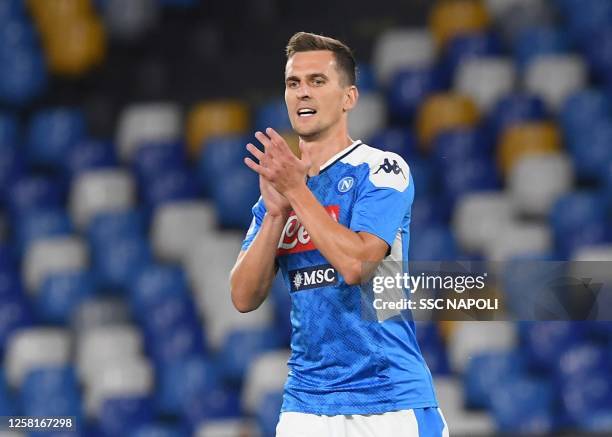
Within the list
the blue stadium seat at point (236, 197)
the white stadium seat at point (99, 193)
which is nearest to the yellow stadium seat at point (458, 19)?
the blue stadium seat at point (236, 197)

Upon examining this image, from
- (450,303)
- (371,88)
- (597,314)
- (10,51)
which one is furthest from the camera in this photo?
(10,51)

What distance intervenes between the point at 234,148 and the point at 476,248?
65.2 inches

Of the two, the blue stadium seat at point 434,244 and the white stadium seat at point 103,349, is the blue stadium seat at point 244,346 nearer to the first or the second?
the white stadium seat at point 103,349

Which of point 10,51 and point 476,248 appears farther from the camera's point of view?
point 10,51

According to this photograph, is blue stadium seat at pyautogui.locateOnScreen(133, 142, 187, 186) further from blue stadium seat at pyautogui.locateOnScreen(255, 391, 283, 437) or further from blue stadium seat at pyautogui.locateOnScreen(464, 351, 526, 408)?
blue stadium seat at pyautogui.locateOnScreen(464, 351, 526, 408)

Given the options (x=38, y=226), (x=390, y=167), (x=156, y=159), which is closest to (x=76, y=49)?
(x=156, y=159)

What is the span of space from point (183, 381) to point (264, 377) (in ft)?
2.12

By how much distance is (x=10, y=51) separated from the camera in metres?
8.30

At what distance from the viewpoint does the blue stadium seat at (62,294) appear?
7477 mm

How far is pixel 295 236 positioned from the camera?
10.3ft

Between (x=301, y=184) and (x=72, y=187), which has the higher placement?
(x=72, y=187)

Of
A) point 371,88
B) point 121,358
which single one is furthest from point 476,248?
point 121,358

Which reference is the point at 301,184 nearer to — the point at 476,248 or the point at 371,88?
the point at 476,248

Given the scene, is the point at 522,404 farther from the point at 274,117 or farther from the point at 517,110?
the point at 274,117
